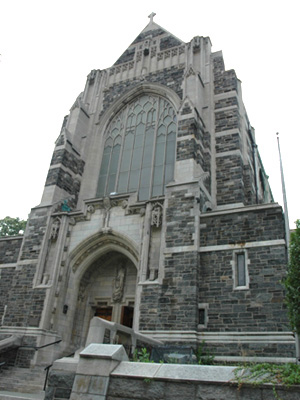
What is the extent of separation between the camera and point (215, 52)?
2170 cm

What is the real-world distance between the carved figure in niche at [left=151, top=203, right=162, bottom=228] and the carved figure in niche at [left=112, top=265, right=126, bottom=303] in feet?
10.1

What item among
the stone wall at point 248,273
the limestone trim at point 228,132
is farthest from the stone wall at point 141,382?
the limestone trim at point 228,132

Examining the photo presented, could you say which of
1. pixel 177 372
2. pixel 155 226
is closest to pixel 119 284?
pixel 155 226

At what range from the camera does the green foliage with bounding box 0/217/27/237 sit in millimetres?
35897

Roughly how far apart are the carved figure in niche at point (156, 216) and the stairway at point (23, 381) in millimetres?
6699

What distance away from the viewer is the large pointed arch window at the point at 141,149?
61.0ft

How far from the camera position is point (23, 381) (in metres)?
12.2

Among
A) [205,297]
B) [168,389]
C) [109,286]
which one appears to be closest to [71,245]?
[109,286]

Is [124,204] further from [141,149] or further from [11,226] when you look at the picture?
[11,226]

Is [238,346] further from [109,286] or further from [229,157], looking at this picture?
[229,157]

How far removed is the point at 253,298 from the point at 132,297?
5.64m

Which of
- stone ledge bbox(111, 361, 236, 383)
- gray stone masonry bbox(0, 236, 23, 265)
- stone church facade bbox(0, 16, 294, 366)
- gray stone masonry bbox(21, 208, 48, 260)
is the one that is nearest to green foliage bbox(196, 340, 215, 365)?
stone church facade bbox(0, 16, 294, 366)

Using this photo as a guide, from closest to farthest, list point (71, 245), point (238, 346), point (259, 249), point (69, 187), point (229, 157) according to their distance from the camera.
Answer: point (238, 346) → point (259, 249) → point (71, 245) → point (229, 157) → point (69, 187)

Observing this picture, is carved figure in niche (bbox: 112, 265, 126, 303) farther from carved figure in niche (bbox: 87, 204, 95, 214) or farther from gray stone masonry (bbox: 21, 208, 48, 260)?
gray stone masonry (bbox: 21, 208, 48, 260)
